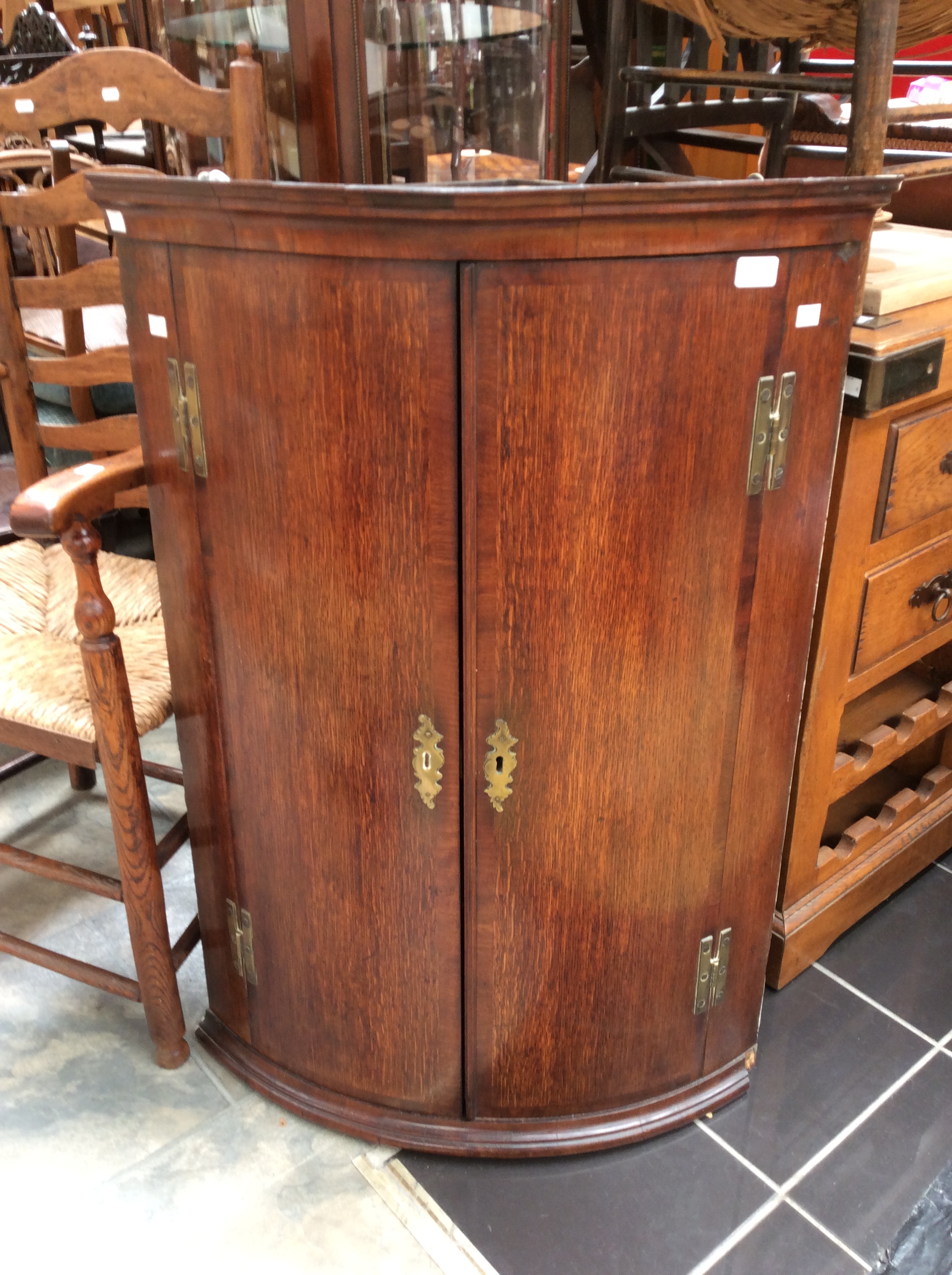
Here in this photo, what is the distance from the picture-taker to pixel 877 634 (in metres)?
1.52

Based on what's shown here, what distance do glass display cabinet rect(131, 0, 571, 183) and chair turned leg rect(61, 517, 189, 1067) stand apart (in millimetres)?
668

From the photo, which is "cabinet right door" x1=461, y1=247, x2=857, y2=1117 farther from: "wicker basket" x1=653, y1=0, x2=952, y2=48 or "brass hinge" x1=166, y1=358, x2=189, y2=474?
"wicker basket" x1=653, y1=0, x2=952, y2=48

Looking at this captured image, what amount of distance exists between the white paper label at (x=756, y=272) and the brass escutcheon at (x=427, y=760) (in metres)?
0.53

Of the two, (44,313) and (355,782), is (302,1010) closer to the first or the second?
(355,782)

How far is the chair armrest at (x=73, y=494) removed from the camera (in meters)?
1.16

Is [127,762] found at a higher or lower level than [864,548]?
lower

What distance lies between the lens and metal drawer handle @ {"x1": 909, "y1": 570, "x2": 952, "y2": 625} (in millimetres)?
1567

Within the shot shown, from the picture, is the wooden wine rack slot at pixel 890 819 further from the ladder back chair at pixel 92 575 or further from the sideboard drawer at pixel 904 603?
the ladder back chair at pixel 92 575

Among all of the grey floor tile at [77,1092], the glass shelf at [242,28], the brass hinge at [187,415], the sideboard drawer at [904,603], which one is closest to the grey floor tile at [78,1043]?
the grey floor tile at [77,1092]

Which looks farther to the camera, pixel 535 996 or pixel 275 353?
pixel 535 996

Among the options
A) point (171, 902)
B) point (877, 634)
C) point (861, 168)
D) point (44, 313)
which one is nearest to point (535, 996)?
point (877, 634)

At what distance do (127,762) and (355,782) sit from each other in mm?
335

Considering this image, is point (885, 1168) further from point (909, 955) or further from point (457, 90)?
point (457, 90)

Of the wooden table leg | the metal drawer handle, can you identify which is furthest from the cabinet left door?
the metal drawer handle
